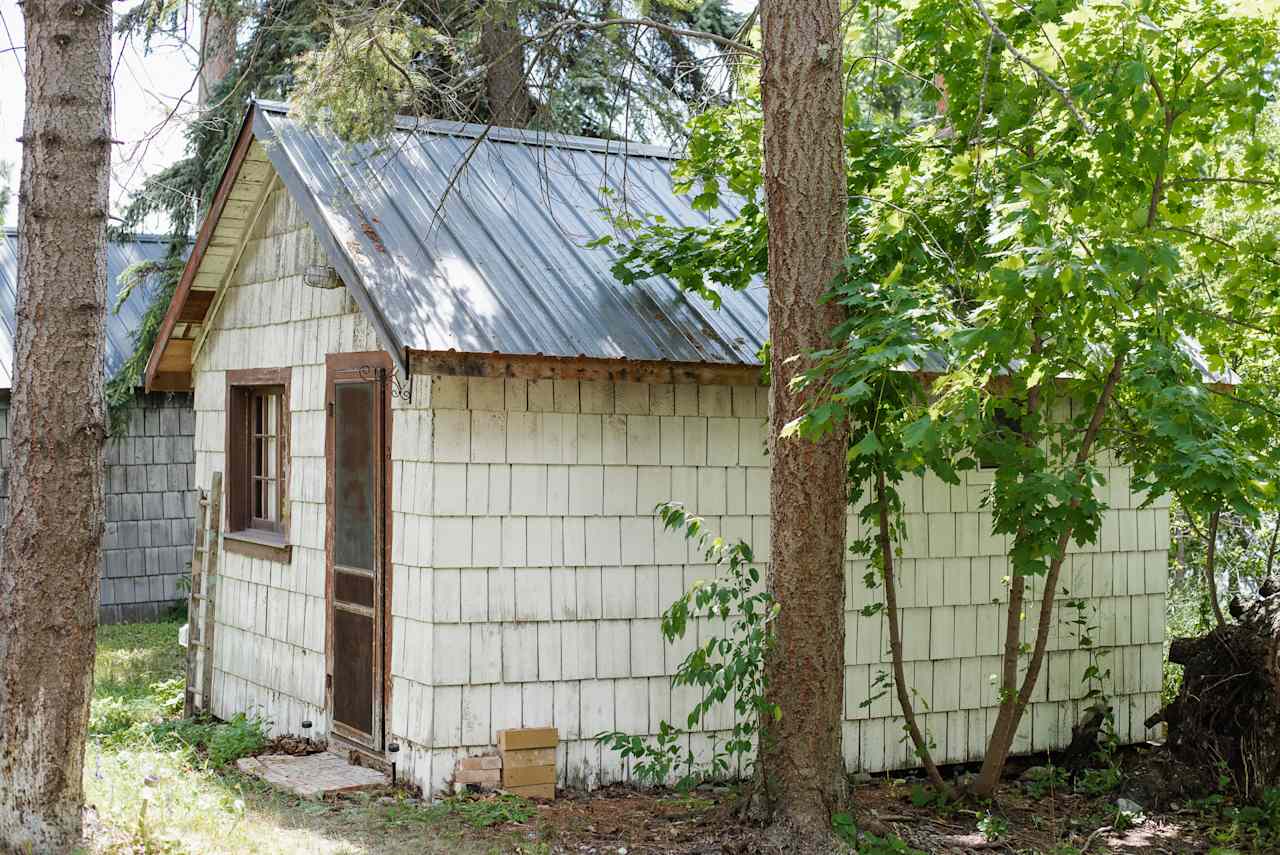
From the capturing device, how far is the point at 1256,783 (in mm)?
7805

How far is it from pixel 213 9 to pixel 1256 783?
758cm

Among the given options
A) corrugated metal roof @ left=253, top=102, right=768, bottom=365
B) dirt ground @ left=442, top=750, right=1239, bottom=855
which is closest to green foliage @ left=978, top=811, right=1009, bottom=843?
dirt ground @ left=442, top=750, right=1239, bottom=855

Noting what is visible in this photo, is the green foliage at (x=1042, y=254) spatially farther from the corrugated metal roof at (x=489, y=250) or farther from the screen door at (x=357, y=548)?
the screen door at (x=357, y=548)

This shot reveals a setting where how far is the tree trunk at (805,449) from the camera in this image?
20.9 feet

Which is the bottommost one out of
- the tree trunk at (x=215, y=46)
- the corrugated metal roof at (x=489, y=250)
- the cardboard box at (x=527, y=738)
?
the cardboard box at (x=527, y=738)

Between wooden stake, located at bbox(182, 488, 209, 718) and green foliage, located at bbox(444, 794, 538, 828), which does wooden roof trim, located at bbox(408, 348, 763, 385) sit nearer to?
green foliage, located at bbox(444, 794, 538, 828)

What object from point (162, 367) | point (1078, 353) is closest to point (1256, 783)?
point (1078, 353)

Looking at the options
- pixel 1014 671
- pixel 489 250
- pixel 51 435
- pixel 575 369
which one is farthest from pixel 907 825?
pixel 51 435

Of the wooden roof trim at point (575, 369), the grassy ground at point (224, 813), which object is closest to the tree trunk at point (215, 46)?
the wooden roof trim at point (575, 369)

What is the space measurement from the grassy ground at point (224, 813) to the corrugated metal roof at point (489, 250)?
94.0 inches

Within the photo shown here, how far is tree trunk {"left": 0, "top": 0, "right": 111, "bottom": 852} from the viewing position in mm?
5531

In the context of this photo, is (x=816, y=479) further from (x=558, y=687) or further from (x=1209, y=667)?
(x=1209, y=667)

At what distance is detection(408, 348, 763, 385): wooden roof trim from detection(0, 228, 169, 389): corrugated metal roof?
26.2 ft

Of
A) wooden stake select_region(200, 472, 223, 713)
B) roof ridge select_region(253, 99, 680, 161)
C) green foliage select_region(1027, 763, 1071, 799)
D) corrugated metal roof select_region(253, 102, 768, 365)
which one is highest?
roof ridge select_region(253, 99, 680, 161)
